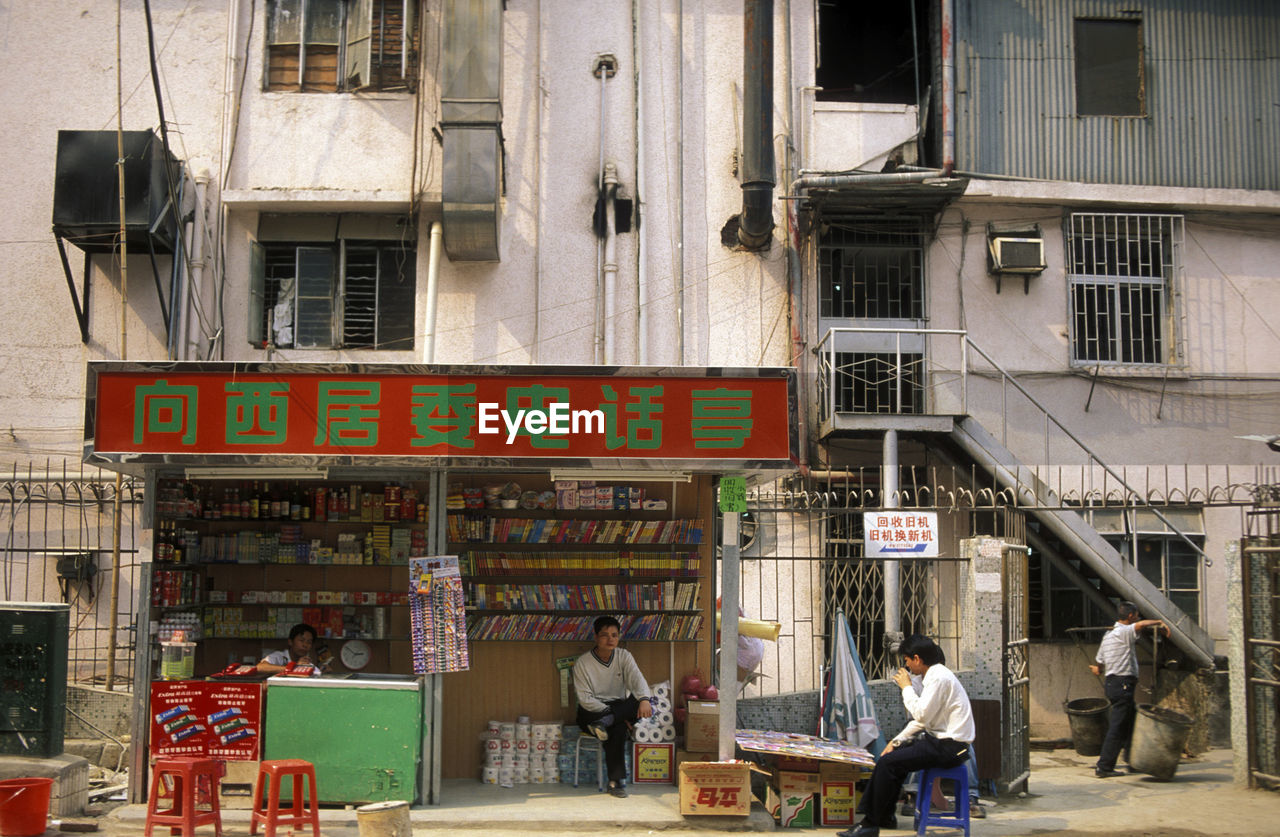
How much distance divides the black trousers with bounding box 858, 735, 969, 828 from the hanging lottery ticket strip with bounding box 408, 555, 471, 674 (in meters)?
3.38

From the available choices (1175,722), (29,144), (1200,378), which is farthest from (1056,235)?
(29,144)

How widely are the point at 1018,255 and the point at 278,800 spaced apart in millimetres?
11215

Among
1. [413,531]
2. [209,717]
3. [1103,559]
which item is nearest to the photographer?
[209,717]

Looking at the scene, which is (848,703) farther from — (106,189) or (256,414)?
(106,189)

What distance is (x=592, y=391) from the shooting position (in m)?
8.91

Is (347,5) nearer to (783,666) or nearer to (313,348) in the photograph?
(313,348)

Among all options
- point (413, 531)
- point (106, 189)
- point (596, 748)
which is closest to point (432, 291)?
point (106, 189)

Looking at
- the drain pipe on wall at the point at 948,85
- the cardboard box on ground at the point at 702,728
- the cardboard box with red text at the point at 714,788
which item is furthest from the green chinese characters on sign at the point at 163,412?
the drain pipe on wall at the point at 948,85

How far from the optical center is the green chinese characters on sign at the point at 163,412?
8.79 meters

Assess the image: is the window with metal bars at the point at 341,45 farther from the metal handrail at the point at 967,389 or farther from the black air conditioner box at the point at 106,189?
the metal handrail at the point at 967,389

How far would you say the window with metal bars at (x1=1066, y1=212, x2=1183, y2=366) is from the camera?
49.6ft

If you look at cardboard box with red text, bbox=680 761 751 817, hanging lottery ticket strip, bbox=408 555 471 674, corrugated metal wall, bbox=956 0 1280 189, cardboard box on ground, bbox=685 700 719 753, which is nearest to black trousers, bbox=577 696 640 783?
cardboard box on ground, bbox=685 700 719 753

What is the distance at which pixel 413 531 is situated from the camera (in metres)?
10.4

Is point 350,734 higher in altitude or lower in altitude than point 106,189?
lower
